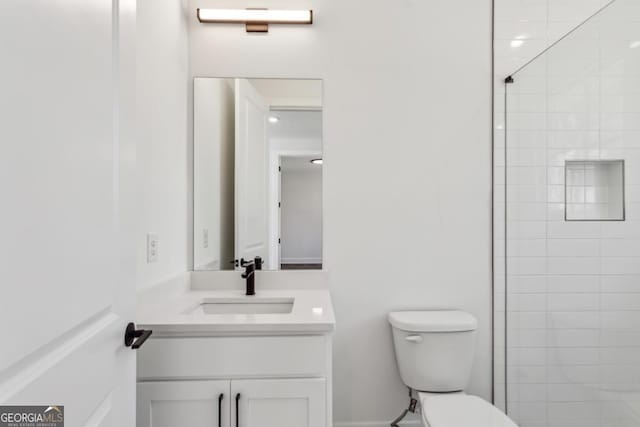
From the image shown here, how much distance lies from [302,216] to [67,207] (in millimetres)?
1296

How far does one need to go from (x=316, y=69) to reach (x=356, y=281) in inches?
44.8

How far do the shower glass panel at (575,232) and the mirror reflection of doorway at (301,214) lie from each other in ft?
3.25

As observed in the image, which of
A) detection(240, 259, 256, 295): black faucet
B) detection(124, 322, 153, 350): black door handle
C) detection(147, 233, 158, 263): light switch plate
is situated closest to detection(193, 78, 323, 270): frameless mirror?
Answer: detection(240, 259, 256, 295): black faucet

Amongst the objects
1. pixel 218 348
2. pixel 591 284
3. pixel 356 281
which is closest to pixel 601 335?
pixel 591 284

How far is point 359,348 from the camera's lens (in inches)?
72.5

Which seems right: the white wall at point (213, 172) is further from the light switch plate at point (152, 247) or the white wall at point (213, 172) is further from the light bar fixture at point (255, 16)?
the light switch plate at point (152, 247)

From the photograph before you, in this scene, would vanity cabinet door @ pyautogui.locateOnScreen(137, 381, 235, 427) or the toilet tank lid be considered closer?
vanity cabinet door @ pyautogui.locateOnScreen(137, 381, 235, 427)

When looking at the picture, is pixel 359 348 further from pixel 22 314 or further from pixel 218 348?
pixel 22 314

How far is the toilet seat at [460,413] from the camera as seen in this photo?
52.0 inches

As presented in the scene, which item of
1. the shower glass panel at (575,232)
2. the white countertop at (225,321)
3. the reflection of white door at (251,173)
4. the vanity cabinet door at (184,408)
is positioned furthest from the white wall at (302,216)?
the shower glass panel at (575,232)

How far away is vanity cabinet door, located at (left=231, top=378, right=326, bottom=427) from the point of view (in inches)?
45.7

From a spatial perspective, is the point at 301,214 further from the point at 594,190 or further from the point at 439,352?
the point at 594,190

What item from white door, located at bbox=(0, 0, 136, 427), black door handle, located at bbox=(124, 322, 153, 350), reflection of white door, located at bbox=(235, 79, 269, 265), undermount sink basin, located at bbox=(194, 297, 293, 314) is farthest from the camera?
reflection of white door, located at bbox=(235, 79, 269, 265)

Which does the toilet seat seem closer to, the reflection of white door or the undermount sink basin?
the undermount sink basin
